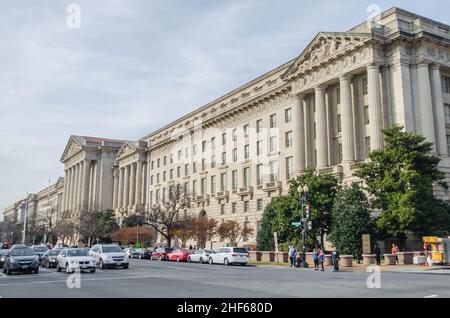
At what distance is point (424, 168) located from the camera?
123ft

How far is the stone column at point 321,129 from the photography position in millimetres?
51344

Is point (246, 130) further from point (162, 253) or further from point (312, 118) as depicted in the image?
point (162, 253)

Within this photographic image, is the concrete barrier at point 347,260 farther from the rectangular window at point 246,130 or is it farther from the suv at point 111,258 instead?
the rectangular window at point 246,130

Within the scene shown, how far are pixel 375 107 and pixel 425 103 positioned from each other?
15.0ft

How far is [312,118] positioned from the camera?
56625 mm

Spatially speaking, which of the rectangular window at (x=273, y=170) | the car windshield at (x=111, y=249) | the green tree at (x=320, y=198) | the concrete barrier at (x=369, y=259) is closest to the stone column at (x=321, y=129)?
the green tree at (x=320, y=198)

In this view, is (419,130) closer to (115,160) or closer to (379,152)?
(379,152)

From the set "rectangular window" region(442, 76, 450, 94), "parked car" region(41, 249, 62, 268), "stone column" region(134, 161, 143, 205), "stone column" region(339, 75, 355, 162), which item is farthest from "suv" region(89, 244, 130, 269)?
"stone column" region(134, 161, 143, 205)

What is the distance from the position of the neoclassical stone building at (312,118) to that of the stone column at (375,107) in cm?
10

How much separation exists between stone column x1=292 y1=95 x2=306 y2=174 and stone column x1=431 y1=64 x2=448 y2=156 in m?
15.0

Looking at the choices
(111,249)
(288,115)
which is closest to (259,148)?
(288,115)

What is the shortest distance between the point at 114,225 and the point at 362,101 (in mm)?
59211

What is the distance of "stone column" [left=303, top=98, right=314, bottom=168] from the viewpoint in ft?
181

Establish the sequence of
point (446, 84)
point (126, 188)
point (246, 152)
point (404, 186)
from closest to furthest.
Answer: point (404, 186) < point (446, 84) < point (246, 152) < point (126, 188)
